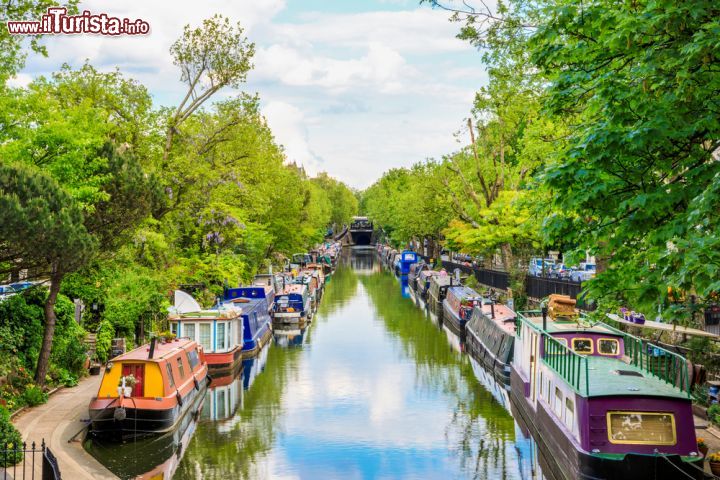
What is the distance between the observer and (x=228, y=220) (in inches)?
1800

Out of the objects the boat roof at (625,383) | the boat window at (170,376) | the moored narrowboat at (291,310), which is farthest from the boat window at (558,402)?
the moored narrowboat at (291,310)

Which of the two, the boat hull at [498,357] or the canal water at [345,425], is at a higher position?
the boat hull at [498,357]

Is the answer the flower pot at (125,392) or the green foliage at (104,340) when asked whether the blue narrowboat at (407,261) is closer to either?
the green foliage at (104,340)

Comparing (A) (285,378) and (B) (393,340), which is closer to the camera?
(A) (285,378)

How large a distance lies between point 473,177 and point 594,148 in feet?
147

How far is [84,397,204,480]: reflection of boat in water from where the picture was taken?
22266 mm

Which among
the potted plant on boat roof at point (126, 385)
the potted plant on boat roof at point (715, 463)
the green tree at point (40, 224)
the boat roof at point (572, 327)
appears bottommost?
the potted plant on boat roof at point (715, 463)

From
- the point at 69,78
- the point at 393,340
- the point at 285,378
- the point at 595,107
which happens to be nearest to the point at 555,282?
the point at 393,340

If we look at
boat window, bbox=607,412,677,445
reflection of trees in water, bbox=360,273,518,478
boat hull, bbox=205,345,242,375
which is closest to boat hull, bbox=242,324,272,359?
boat hull, bbox=205,345,242,375

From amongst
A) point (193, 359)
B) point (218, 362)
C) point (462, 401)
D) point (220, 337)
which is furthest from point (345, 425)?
point (220, 337)

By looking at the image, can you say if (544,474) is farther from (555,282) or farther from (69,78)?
(69,78)

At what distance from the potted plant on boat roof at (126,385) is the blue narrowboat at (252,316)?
16246 mm

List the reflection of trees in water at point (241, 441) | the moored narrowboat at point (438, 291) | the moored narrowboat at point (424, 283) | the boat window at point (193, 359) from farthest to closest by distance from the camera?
the moored narrowboat at point (424, 283) → the moored narrowboat at point (438, 291) → the boat window at point (193, 359) → the reflection of trees in water at point (241, 441)

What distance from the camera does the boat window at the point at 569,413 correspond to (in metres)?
20.1
